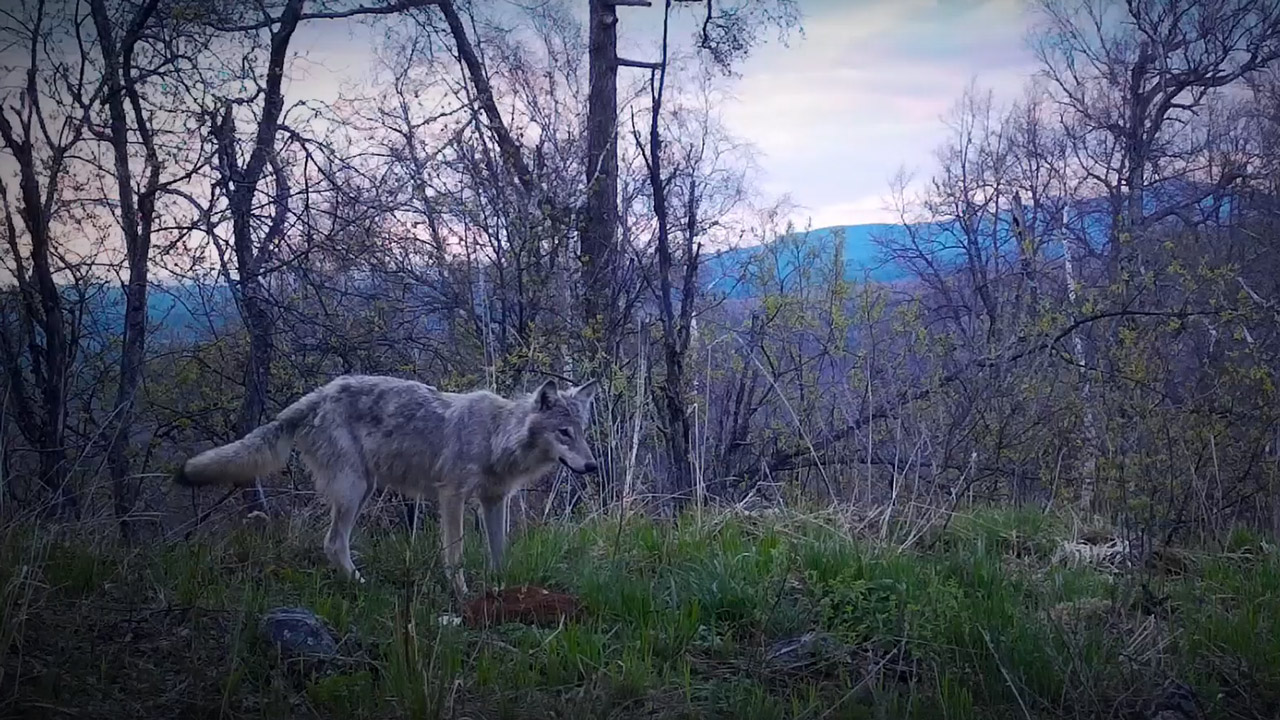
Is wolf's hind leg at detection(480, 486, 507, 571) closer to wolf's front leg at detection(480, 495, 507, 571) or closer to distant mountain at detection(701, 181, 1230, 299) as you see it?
wolf's front leg at detection(480, 495, 507, 571)

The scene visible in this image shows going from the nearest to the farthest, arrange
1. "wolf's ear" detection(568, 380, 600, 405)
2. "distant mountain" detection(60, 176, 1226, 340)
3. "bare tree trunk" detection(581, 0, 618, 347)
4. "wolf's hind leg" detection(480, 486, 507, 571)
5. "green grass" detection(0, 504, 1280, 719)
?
"green grass" detection(0, 504, 1280, 719) → "wolf's hind leg" detection(480, 486, 507, 571) → "wolf's ear" detection(568, 380, 600, 405) → "distant mountain" detection(60, 176, 1226, 340) → "bare tree trunk" detection(581, 0, 618, 347)

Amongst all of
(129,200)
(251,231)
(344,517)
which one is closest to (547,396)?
(344,517)

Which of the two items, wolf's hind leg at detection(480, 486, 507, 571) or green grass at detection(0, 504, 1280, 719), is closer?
green grass at detection(0, 504, 1280, 719)

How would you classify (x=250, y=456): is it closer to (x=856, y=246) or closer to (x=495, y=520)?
(x=495, y=520)

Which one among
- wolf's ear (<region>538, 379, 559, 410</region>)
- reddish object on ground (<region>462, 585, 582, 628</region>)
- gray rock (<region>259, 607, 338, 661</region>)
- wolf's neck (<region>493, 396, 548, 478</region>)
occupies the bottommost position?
reddish object on ground (<region>462, 585, 582, 628</region>)

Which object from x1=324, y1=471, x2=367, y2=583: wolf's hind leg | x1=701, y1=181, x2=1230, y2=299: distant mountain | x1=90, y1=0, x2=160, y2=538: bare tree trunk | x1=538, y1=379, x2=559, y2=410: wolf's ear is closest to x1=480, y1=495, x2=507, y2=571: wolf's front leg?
x1=538, y1=379, x2=559, y2=410: wolf's ear

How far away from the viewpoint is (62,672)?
12.0ft

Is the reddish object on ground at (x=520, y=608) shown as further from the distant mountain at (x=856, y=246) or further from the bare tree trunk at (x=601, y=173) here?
the distant mountain at (x=856, y=246)

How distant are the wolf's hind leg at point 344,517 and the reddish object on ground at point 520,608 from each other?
3.61 ft

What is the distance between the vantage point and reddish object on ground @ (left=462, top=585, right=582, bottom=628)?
191 inches

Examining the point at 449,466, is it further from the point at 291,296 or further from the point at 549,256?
the point at 549,256

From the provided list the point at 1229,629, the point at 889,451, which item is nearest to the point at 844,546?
the point at 1229,629

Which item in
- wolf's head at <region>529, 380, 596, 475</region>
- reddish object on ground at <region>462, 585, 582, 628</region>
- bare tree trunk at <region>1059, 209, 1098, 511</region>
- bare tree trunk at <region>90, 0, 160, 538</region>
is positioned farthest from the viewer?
bare tree trunk at <region>90, 0, 160, 538</region>

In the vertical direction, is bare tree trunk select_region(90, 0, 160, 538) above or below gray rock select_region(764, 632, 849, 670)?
above
